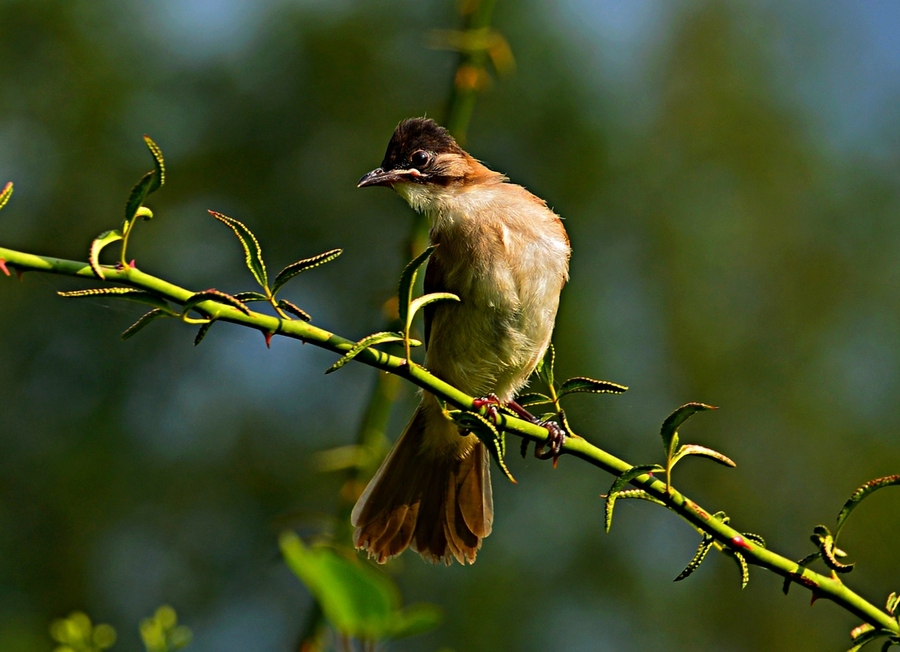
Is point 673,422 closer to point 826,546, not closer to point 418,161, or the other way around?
point 826,546


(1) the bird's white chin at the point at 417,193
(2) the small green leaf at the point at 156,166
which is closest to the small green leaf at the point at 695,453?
(2) the small green leaf at the point at 156,166

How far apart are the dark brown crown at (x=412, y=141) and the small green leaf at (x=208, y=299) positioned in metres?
2.51

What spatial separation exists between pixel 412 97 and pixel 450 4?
0.83 m

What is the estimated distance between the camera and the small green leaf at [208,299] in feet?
4.38

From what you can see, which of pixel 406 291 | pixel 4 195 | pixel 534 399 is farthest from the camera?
pixel 534 399

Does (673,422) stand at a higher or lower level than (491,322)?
higher

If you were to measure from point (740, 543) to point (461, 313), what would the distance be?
213 centimetres

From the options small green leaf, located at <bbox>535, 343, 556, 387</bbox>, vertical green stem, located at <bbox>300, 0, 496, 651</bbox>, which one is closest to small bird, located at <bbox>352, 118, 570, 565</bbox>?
vertical green stem, located at <bbox>300, 0, 496, 651</bbox>

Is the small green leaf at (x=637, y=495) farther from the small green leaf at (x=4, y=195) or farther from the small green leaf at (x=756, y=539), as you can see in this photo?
the small green leaf at (x=4, y=195)

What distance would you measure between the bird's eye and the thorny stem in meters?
2.11

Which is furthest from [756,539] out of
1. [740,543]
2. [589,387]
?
[589,387]

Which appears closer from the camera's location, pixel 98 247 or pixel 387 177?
pixel 98 247

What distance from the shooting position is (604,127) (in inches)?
373

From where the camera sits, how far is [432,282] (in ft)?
12.7
